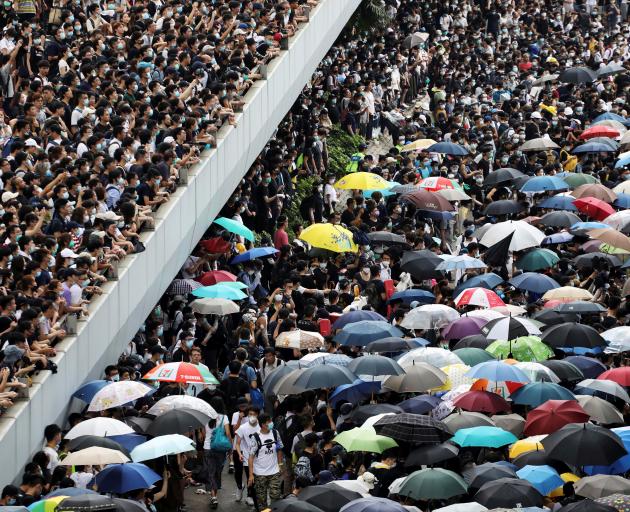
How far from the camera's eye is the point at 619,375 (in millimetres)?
17094

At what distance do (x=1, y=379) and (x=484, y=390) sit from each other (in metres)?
5.00

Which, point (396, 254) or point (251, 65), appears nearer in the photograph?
point (396, 254)

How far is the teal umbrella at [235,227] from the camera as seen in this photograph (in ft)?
74.7

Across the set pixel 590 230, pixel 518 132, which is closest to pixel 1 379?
pixel 590 230

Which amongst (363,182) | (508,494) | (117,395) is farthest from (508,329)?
(363,182)

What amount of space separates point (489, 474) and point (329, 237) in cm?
888

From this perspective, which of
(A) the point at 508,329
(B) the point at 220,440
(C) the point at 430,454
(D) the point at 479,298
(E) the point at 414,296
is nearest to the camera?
(C) the point at 430,454

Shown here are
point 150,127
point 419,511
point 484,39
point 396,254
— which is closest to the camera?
point 419,511

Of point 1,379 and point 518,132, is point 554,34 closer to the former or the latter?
point 518,132

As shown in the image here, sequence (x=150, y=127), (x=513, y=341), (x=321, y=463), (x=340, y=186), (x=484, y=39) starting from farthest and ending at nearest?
1. (x=484, y=39)
2. (x=340, y=186)
3. (x=150, y=127)
4. (x=513, y=341)
5. (x=321, y=463)

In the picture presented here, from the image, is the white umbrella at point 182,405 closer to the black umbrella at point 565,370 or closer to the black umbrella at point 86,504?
the black umbrella at point 86,504

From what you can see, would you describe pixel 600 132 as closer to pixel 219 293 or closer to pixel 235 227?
pixel 235 227

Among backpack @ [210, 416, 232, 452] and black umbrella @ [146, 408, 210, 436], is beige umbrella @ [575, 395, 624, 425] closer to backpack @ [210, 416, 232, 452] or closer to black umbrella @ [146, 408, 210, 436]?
backpack @ [210, 416, 232, 452]

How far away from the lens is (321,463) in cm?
1578
